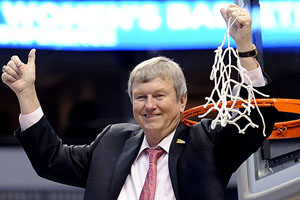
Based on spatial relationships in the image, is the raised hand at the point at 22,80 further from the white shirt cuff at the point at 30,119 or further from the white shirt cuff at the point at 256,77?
the white shirt cuff at the point at 256,77

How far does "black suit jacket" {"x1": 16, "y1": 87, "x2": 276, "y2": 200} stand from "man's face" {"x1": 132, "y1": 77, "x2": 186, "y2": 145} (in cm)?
7

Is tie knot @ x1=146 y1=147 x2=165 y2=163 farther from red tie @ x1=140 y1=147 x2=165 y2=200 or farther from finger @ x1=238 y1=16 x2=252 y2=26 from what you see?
finger @ x1=238 y1=16 x2=252 y2=26

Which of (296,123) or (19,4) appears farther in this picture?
(19,4)

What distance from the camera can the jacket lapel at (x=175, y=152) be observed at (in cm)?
227

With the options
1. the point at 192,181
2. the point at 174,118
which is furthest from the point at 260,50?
the point at 192,181

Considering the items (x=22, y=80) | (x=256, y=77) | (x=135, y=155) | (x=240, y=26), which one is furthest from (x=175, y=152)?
(x=22, y=80)

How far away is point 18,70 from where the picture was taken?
2395 mm

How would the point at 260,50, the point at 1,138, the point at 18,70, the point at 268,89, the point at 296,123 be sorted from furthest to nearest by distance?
the point at 1,138 < the point at 260,50 < the point at 296,123 < the point at 18,70 < the point at 268,89

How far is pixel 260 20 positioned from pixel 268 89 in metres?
0.95

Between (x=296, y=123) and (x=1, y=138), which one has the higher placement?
(x=296, y=123)

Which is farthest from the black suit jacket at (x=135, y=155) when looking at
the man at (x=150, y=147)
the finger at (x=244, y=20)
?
the finger at (x=244, y=20)

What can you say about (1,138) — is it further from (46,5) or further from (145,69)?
(145,69)

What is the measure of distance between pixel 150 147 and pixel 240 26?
0.63 metres

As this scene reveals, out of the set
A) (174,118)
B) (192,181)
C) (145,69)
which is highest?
(145,69)
